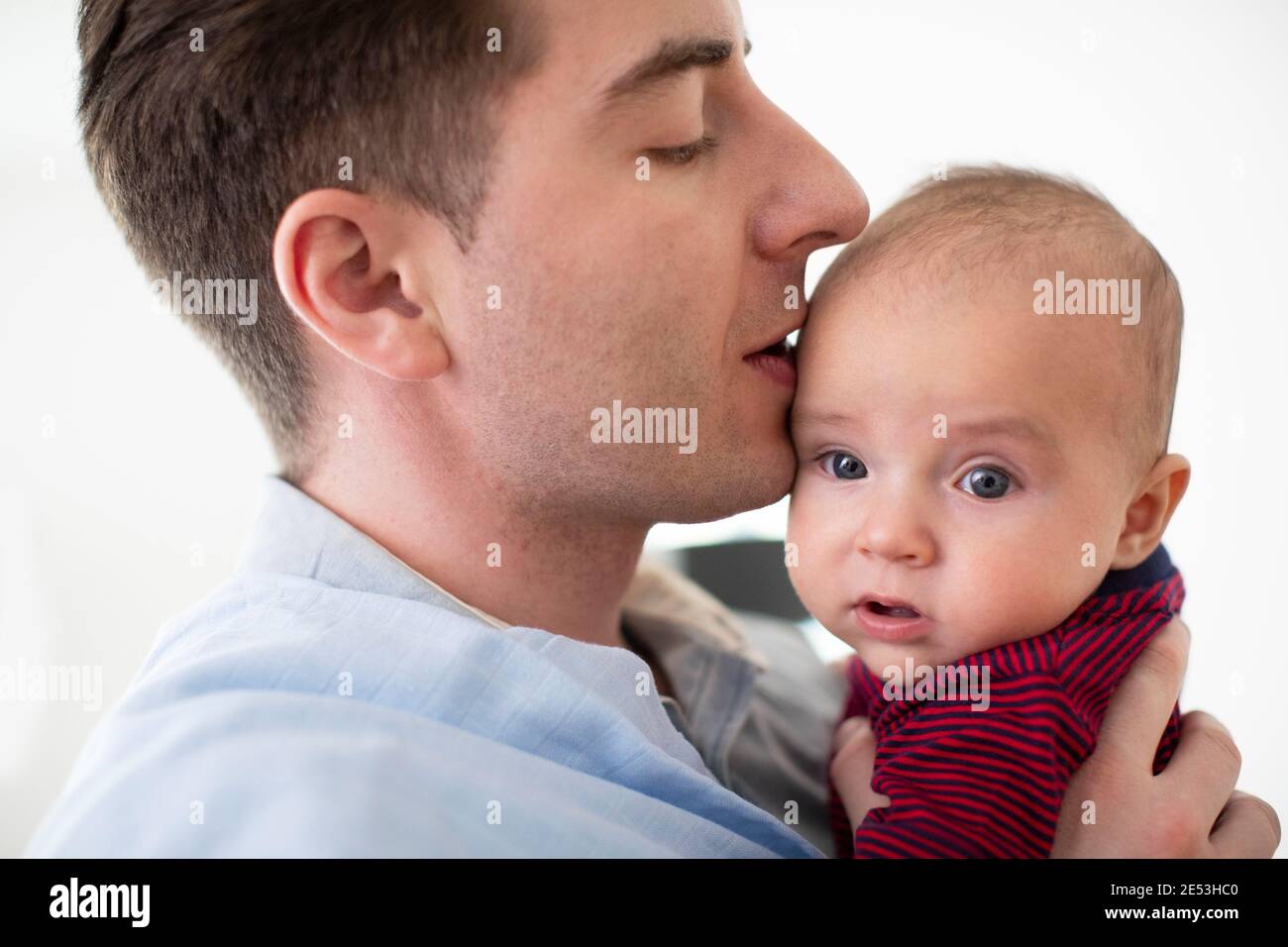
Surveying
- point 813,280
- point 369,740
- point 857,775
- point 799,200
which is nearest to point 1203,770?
point 857,775

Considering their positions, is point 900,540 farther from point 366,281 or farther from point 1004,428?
point 366,281

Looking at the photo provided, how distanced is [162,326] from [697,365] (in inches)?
81.3

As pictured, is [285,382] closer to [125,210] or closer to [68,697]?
[125,210]

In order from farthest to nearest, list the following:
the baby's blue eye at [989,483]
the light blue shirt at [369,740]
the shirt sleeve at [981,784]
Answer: the baby's blue eye at [989,483]
the shirt sleeve at [981,784]
the light blue shirt at [369,740]

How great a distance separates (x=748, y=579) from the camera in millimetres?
2529

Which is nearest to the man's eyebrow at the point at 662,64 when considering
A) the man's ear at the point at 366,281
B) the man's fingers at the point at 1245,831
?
the man's ear at the point at 366,281

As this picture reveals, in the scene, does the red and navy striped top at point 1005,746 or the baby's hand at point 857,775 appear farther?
the baby's hand at point 857,775

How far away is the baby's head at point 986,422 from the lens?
1.20 m

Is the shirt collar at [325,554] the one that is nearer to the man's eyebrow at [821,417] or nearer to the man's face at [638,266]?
the man's face at [638,266]

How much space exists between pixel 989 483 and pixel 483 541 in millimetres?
635

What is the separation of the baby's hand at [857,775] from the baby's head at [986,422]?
20 cm

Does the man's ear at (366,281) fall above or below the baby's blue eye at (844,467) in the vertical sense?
above
